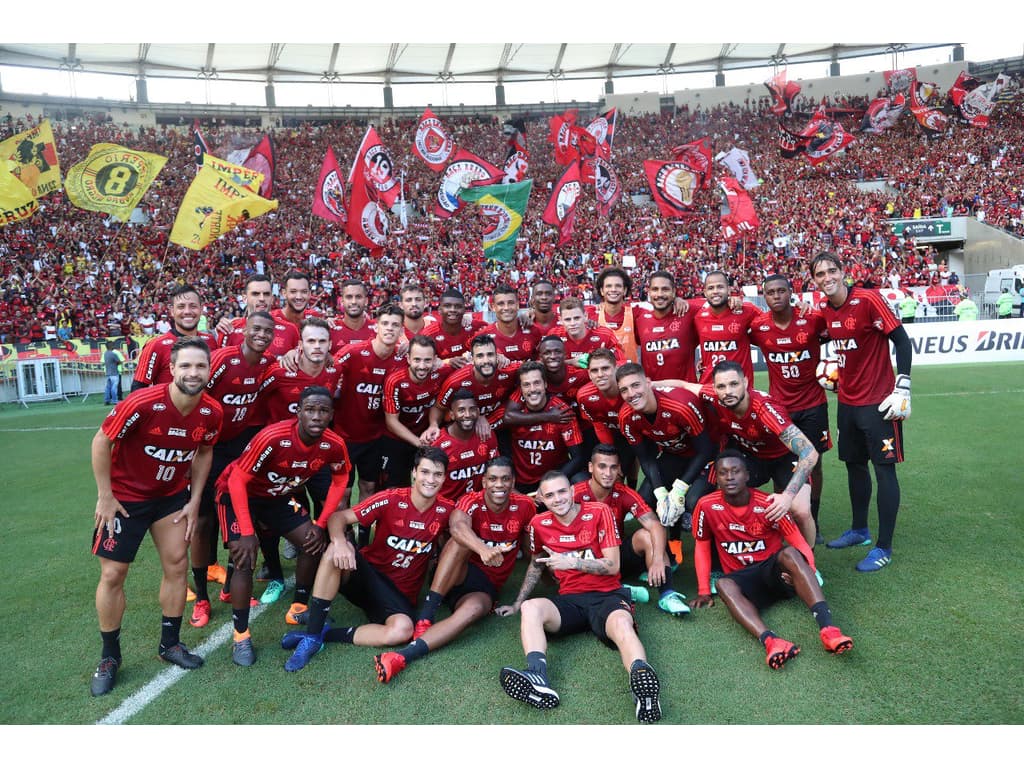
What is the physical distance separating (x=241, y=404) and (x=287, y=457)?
91 centimetres

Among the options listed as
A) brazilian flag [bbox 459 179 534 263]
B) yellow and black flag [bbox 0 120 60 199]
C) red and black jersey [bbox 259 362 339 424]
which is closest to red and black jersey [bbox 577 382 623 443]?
red and black jersey [bbox 259 362 339 424]

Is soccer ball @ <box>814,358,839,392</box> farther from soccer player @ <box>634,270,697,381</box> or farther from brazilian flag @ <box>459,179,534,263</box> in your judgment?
brazilian flag @ <box>459,179,534,263</box>

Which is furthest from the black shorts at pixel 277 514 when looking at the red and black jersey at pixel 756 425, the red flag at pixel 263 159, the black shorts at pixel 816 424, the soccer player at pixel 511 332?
the red flag at pixel 263 159

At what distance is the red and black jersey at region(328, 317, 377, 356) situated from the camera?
660 centimetres

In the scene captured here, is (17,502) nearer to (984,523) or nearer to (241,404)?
(241,404)

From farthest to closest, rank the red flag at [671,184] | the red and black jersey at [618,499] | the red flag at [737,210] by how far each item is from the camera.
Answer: the red flag at [671,184]
the red flag at [737,210]
the red and black jersey at [618,499]

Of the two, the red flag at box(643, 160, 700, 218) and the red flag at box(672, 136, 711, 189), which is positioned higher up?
the red flag at box(672, 136, 711, 189)

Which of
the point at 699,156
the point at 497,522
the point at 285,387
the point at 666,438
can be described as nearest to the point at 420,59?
the point at 699,156

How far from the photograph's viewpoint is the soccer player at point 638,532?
4.94 metres

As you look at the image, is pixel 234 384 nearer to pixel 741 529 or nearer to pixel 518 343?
pixel 518 343

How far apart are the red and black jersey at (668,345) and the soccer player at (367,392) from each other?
7.59 feet

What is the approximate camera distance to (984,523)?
20.7 ft

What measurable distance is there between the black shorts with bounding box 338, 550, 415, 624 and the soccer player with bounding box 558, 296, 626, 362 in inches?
99.0

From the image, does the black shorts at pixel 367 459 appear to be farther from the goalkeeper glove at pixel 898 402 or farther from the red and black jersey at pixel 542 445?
the goalkeeper glove at pixel 898 402
